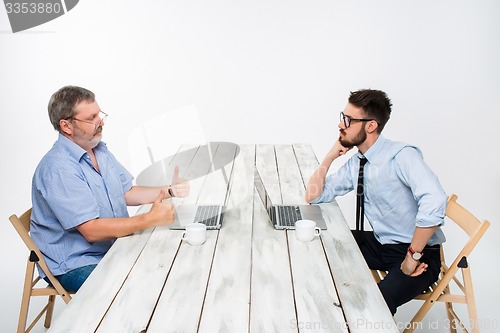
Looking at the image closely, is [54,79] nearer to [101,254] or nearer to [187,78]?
[187,78]

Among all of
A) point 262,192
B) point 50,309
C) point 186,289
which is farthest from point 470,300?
point 50,309

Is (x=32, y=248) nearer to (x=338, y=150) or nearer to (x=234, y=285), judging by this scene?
(x=234, y=285)

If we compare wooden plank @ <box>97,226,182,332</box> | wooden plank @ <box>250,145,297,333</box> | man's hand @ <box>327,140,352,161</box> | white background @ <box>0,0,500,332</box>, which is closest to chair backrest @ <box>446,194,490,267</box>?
man's hand @ <box>327,140,352,161</box>

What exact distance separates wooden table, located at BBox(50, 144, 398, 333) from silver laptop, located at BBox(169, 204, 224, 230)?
0.13 feet

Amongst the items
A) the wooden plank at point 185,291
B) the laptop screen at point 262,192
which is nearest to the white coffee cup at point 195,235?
the wooden plank at point 185,291

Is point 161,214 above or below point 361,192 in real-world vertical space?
above

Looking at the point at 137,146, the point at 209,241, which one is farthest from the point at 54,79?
the point at 209,241

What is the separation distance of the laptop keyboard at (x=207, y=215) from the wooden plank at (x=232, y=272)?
4 cm

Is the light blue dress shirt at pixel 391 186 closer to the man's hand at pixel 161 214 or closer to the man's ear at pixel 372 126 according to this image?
the man's ear at pixel 372 126

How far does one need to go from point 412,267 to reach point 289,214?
518mm

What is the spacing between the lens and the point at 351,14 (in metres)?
4.54

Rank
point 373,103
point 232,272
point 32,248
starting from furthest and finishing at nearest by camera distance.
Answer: point 373,103
point 32,248
point 232,272

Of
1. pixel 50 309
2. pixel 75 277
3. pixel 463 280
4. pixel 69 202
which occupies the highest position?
pixel 69 202

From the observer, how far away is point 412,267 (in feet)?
7.32
